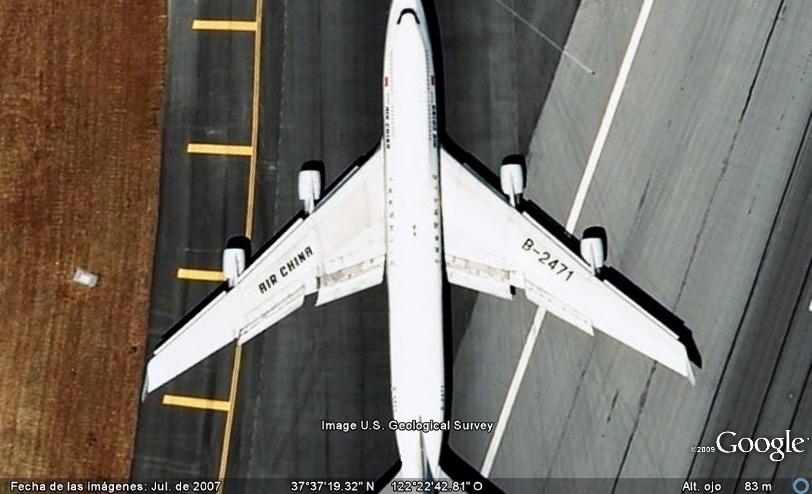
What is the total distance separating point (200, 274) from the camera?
45.6 ft

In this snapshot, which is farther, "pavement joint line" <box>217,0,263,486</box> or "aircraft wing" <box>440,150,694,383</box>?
"pavement joint line" <box>217,0,263,486</box>

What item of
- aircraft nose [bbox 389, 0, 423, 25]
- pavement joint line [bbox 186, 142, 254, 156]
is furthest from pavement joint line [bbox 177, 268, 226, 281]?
aircraft nose [bbox 389, 0, 423, 25]

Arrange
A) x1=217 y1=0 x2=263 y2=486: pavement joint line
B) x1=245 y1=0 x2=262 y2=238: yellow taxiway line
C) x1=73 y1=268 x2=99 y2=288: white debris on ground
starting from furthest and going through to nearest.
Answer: x1=245 y1=0 x2=262 y2=238: yellow taxiway line, x1=73 y1=268 x2=99 y2=288: white debris on ground, x1=217 y1=0 x2=263 y2=486: pavement joint line

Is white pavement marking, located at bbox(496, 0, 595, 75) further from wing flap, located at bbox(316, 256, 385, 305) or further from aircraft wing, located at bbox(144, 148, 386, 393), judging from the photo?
wing flap, located at bbox(316, 256, 385, 305)

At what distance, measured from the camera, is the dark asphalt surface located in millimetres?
13570

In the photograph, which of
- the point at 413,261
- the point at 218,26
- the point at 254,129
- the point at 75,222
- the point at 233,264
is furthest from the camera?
the point at 218,26

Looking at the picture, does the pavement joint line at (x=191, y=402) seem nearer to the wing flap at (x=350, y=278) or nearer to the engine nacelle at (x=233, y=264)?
the engine nacelle at (x=233, y=264)

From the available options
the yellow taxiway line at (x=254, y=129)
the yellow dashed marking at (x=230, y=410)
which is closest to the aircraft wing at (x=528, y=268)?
the yellow taxiway line at (x=254, y=129)

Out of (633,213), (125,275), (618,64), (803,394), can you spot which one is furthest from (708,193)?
(125,275)

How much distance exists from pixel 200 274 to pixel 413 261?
4.43 meters

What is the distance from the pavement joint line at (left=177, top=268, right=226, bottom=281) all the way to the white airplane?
420 millimetres

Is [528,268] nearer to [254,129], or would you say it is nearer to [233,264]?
[233,264]

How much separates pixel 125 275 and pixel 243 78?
4530mm

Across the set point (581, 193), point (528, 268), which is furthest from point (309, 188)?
point (581, 193)
